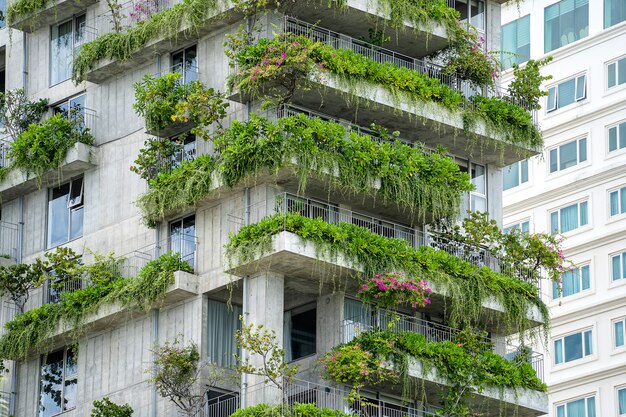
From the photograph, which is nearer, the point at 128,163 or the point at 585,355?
the point at 128,163

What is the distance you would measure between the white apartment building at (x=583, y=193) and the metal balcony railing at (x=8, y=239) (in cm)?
2769

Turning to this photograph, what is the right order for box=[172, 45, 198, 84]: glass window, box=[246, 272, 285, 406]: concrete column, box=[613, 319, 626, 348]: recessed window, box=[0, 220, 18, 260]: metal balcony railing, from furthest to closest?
box=[613, 319, 626, 348]: recessed window → box=[0, 220, 18, 260]: metal balcony railing → box=[172, 45, 198, 84]: glass window → box=[246, 272, 285, 406]: concrete column

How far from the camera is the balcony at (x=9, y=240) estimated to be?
65750mm

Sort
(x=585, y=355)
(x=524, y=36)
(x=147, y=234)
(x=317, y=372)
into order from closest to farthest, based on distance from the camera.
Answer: (x=317, y=372) → (x=147, y=234) → (x=585, y=355) → (x=524, y=36)

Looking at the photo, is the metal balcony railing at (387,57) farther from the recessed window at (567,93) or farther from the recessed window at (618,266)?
the recessed window at (567,93)

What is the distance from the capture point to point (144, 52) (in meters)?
63.3

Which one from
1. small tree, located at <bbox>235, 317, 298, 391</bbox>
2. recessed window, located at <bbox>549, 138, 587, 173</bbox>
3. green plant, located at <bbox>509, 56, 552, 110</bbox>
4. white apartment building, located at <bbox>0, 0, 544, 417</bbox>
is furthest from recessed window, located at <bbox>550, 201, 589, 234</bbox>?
small tree, located at <bbox>235, 317, 298, 391</bbox>


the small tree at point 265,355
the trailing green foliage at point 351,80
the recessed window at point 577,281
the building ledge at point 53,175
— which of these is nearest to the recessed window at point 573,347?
the recessed window at point 577,281

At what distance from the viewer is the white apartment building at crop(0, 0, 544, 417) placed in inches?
2295

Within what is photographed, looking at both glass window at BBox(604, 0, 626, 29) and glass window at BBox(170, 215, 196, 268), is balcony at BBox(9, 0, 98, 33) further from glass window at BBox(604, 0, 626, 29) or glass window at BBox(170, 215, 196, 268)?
glass window at BBox(604, 0, 626, 29)

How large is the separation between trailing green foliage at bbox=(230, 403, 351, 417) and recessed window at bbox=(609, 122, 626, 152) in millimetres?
36081

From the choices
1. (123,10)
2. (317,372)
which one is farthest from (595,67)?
(317,372)

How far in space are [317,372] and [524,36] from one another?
3886 centimetres

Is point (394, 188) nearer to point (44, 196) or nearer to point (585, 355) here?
point (44, 196)
